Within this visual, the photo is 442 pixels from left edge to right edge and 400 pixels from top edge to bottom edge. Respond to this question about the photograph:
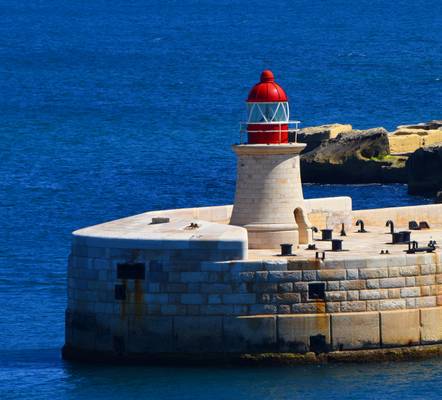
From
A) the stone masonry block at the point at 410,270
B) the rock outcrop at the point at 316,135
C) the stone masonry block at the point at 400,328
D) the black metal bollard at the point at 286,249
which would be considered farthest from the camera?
the rock outcrop at the point at 316,135

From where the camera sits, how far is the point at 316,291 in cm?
3544

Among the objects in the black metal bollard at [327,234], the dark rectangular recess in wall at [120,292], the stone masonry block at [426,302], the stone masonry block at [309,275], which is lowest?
the stone masonry block at [426,302]

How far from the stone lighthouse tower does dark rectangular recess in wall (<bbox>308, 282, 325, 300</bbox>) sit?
3254mm

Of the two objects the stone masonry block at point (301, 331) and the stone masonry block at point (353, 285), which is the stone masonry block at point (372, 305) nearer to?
the stone masonry block at point (353, 285)

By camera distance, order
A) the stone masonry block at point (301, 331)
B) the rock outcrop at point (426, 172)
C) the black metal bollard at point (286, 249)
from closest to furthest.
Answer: the stone masonry block at point (301, 331)
the black metal bollard at point (286, 249)
the rock outcrop at point (426, 172)

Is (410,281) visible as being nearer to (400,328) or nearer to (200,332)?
(400,328)

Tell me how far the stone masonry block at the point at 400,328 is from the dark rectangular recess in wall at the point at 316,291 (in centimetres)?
122

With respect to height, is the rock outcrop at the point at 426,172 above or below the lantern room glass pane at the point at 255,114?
above

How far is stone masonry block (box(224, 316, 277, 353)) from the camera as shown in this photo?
116 ft

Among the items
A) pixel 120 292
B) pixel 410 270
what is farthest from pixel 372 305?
pixel 120 292

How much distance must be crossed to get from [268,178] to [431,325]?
470 cm

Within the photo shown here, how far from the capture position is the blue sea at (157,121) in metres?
35.5

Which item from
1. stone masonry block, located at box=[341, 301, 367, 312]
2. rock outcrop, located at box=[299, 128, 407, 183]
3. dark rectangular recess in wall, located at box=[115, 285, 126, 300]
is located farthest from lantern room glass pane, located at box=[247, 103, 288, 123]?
rock outcrop, located at box=[299, 128, 407, 183]

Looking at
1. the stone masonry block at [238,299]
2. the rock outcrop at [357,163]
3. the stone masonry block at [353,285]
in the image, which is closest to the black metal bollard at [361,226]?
the stone masonry block at [353,285]
